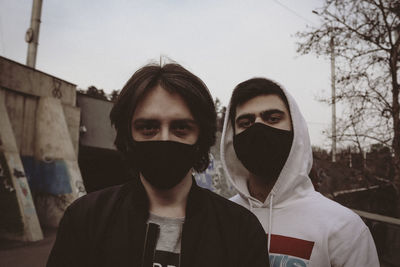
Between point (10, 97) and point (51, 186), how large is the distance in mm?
3216

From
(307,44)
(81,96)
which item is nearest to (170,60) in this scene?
(307,44)

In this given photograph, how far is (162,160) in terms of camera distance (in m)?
1.62

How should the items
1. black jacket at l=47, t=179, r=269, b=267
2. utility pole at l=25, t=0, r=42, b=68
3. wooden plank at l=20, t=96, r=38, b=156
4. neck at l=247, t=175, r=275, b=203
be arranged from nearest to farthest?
black jacket at l=47, t=179, r=269, b=267 → neck at l=247, t=175, r=275, b=203 → wooden plank at l=20, t=96, r=38, b=156 → utility pole at l=25, t=0, r=42, b=68

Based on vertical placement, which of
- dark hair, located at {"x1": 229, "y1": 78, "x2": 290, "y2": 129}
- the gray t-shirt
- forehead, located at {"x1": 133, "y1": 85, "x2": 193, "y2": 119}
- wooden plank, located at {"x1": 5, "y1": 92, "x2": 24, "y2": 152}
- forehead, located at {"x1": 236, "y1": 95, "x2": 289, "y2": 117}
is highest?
wooden plank, located at {"x1": 5, "y1": 92, "x2": 24, "y2": 152}

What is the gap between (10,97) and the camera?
984 centimetres

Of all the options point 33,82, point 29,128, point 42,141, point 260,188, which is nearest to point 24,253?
point 42,141

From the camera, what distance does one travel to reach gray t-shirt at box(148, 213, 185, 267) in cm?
140

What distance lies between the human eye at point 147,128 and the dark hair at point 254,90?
3.22 feet

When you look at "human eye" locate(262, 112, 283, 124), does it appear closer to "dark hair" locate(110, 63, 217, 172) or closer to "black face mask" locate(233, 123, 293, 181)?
"black face mask" locate(233, 123, 293, 181)

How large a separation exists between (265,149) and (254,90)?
1.52 feet

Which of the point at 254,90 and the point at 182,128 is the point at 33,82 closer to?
the point at 254,90

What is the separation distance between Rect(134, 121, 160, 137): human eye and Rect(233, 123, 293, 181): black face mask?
0.90 metres

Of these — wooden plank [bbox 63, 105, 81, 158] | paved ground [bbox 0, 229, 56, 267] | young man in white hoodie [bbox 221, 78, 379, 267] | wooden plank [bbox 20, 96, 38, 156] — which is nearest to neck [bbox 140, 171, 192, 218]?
young man in white hoodie [bbox 221, 78, 379, 267]

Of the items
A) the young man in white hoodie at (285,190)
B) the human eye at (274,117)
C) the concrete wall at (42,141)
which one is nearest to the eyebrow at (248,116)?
the young man in white hoodie at (285,190)
